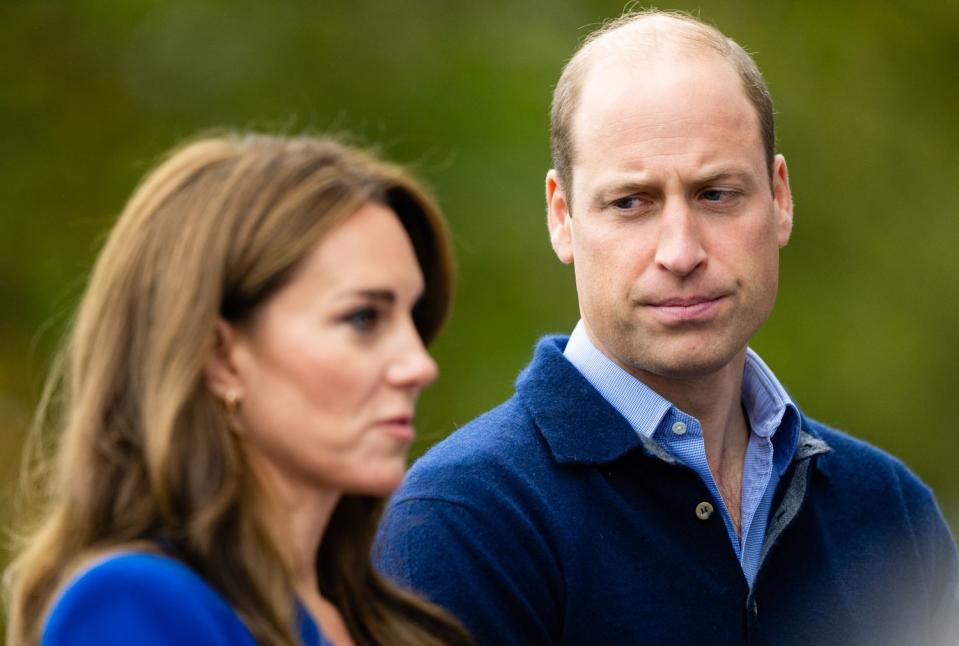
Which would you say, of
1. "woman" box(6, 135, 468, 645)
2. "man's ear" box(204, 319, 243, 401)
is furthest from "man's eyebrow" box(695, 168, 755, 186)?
"man's ear" box(204, 319, 243, 401)

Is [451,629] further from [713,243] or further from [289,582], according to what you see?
[713,243]

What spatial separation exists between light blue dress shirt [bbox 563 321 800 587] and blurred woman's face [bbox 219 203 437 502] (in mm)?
976

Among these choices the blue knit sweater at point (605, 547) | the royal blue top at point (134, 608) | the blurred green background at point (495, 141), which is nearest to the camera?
the royal blue top at point (134, 608)

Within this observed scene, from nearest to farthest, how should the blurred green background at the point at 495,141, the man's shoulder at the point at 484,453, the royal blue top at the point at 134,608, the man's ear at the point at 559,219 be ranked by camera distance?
the royal blue top at the point at 134,608, the man's shoulder at the point at 484,453, the man's ear at the point at 559,219, the blurred green background at the point at 495,141

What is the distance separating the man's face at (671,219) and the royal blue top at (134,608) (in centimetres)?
131

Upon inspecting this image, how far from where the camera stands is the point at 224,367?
232 cm

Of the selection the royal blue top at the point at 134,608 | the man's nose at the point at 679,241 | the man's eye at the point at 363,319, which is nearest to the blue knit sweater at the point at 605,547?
the man's nose at the point at 679,241

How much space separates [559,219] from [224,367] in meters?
1.36

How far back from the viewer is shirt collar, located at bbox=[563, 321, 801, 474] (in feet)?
10.8

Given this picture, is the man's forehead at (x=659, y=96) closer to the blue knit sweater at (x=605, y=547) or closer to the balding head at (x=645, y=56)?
the balding head at (x=645, y=56)

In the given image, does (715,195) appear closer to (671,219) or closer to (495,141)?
(671,219)

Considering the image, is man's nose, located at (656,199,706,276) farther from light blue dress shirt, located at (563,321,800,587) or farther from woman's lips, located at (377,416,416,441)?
woman's lips, located at (377,416,416,441)

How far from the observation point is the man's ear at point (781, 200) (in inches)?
140

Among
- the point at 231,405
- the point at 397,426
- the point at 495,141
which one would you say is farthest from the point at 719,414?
the point at 495,141
